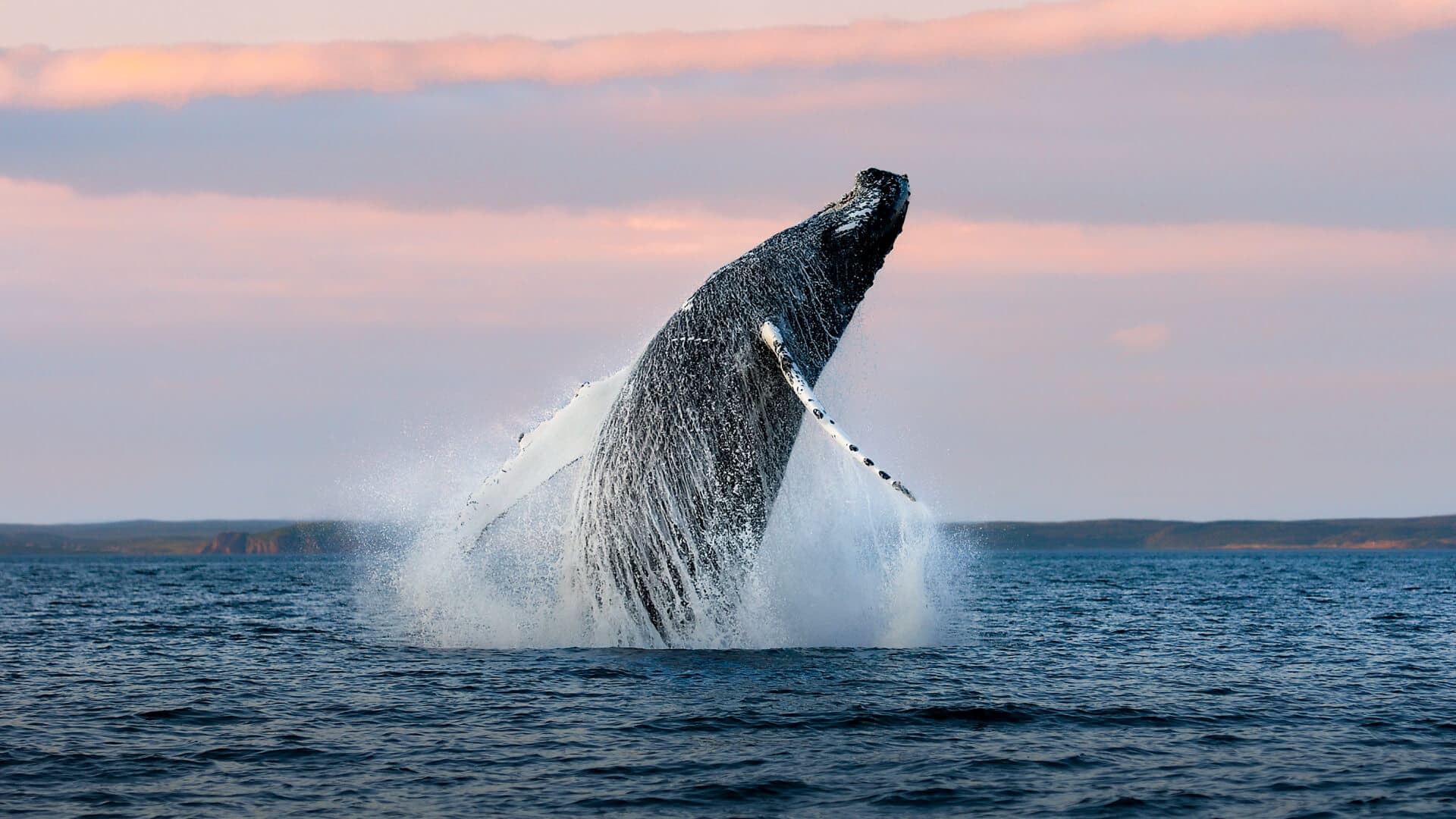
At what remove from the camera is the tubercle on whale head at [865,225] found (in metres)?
14.0

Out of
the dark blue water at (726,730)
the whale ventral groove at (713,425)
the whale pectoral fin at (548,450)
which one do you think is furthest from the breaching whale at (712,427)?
the dark blue water at (726,730)

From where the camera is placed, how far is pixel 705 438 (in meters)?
13.6

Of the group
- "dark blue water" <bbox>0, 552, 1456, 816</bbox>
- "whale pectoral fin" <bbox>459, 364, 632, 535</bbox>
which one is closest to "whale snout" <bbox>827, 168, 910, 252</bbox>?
"whale pectoral fin" <bbox>459, 364, 632, 535</bbox>

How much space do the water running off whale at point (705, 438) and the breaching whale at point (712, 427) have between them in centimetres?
1

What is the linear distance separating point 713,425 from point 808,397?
159cm

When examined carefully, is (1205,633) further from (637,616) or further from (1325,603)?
(1325,603)

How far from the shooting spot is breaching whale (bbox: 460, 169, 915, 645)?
13539 mm

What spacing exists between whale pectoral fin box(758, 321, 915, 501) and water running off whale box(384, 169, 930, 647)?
0.04m

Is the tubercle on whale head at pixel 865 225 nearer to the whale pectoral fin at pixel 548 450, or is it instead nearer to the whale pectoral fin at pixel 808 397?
the whale pectoral fin at pixel 808 397

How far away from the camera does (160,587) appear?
49.4 meters

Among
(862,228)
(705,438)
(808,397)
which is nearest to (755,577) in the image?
(705,438)

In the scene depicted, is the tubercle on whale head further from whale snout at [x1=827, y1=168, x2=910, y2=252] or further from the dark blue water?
the dark blue water

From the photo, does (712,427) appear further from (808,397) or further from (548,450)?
(548,450)

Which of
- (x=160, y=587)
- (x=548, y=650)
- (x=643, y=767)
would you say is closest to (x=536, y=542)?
(x=548, y=650)
